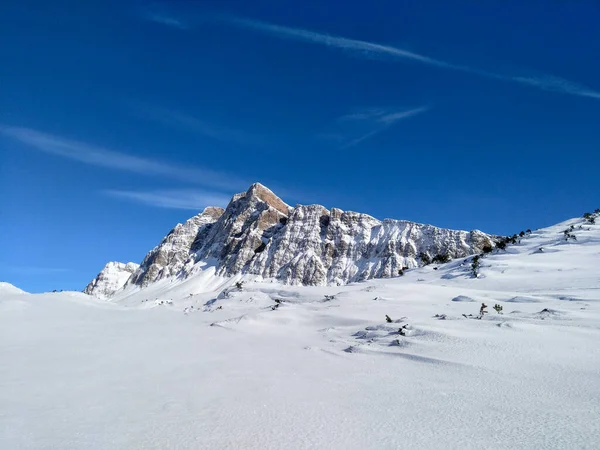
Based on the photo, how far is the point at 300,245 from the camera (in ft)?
355

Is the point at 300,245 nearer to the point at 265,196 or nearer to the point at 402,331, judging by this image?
the point at 265,196

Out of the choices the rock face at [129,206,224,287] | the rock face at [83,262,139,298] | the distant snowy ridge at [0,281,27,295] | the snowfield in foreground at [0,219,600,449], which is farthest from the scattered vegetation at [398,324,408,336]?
the rock face at [83,262,139,298]

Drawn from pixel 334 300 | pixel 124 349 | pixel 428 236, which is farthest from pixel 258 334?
pixel 428 236

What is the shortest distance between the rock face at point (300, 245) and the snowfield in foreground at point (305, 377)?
8039cm

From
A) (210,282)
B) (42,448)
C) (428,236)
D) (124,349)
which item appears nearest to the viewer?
(42,448)

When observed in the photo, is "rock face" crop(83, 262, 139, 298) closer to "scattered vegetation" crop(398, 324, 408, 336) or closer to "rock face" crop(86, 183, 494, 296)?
"rock face" crop(86, 183, 494, 296)

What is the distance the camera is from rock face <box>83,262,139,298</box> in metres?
153

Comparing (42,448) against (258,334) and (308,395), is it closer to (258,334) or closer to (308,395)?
(308,395)

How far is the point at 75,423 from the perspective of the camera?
3264 millimetres

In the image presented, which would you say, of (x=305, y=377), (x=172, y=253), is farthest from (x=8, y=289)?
(x=172, y=253)

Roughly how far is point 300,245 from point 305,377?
104 m

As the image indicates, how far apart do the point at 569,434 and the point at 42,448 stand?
3.61 meters

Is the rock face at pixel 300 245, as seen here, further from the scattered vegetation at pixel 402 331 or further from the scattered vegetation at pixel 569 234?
the scattered vegetation at pixel 402 331

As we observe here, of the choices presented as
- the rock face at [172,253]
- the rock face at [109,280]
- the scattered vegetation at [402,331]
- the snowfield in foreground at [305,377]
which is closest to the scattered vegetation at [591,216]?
the snowfield in foreground at [305,377]
